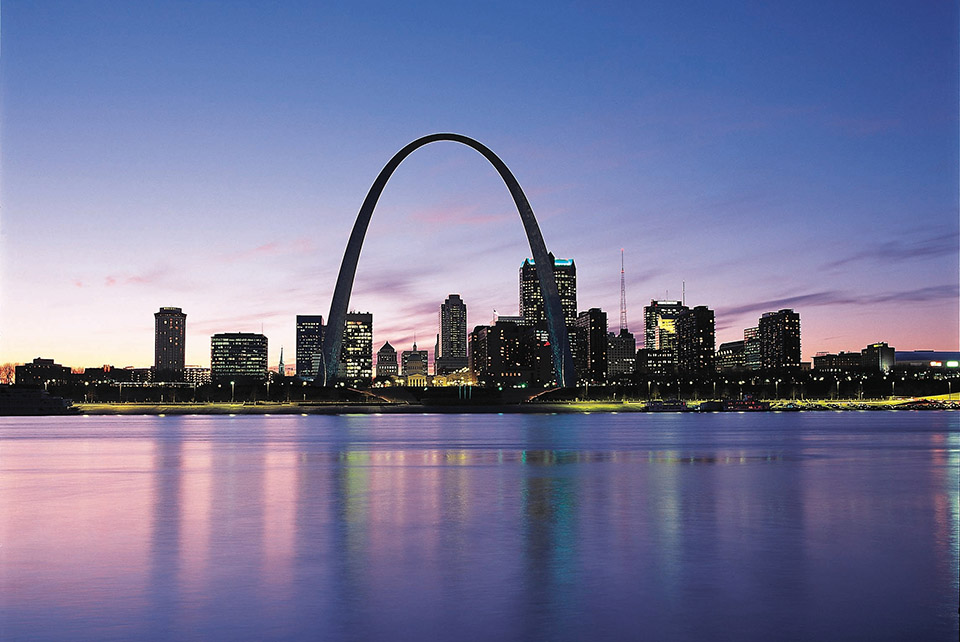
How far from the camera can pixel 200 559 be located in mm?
14586

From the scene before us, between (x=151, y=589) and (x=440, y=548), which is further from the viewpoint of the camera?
(x=440, y=548)

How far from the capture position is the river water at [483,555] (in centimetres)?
1041

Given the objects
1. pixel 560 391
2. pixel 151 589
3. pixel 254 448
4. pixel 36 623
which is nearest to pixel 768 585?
pixel 151 589

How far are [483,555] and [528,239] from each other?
366 ft

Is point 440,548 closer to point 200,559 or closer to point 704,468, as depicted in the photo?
point 200,559

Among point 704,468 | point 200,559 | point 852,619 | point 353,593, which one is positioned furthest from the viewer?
point 704,468

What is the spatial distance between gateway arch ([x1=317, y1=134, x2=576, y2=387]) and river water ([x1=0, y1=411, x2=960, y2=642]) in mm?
82244

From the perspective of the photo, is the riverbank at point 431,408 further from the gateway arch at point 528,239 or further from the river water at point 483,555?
the river water at point 483,555

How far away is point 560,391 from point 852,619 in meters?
130

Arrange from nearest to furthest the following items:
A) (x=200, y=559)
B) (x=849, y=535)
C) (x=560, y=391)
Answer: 1. (x=200, y=559)
2. (x=849, y=535)
3. (x=560, y=391)

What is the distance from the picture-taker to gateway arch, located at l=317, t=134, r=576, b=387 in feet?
362

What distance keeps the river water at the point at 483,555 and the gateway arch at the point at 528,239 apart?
270ft

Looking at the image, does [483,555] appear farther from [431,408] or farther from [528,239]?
[431,408]

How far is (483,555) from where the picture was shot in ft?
48.3
